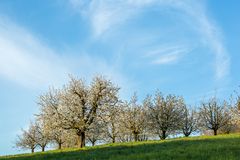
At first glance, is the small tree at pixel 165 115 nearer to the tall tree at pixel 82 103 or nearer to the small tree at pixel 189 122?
the small tree at pixel 189 122

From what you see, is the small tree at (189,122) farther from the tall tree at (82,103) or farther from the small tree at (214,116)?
the tall tree at (82,103)

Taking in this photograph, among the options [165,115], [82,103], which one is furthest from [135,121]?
[82,103]

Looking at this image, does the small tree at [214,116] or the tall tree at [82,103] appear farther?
the small tree at [214,116]

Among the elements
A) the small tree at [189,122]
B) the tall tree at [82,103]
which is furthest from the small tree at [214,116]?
the tall tree at [82,103]

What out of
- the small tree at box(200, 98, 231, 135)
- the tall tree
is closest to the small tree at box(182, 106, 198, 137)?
the small tree at box(200, 98, 231, 135)

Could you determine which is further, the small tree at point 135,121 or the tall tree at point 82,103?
the small tree at point 135,121

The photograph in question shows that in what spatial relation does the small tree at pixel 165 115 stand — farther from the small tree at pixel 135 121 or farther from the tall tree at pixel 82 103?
the tall tree at pixel 82 103

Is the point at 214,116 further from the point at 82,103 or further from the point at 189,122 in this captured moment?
the point at 82,103

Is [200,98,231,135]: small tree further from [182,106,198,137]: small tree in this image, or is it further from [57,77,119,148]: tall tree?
[57,77,119,148]: tall tree

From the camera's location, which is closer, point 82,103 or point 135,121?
point 82,103

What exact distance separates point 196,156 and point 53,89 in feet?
144

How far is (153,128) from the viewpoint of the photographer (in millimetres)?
72875

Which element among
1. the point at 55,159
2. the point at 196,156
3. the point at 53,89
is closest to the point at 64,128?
the point at 53,89

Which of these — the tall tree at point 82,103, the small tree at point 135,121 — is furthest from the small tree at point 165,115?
the tall tree at point 82,103
